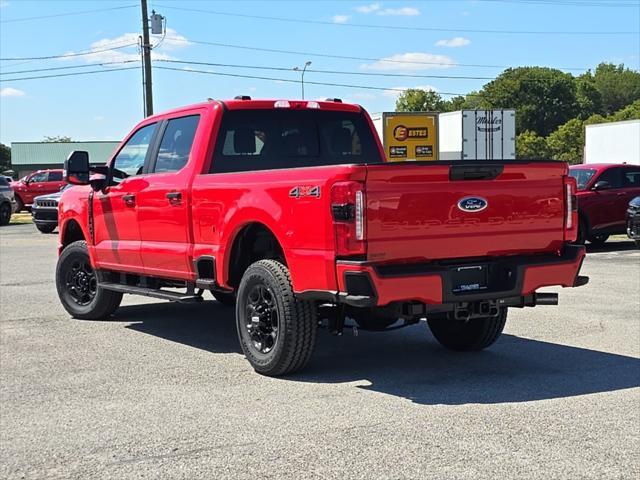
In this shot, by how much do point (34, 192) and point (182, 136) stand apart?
29846 mm

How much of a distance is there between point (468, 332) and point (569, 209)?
1.45 metres

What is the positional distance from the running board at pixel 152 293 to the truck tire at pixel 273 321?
826mm

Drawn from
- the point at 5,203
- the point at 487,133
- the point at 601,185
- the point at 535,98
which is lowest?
the point at 5,203

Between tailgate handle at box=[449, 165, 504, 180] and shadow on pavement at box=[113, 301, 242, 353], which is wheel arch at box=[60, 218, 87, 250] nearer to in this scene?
shadow on pavement at box=[113, 301, 242, 353]

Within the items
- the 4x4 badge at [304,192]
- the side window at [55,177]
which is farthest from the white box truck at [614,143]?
the 4x4 badge at [304,192]

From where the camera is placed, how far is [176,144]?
7.71m

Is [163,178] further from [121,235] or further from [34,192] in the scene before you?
[34,192]

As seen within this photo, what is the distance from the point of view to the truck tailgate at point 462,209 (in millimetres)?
5574

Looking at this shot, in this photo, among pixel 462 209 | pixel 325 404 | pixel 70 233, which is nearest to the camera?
pixel 325 404

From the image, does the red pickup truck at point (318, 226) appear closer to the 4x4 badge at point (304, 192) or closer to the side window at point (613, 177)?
the 4x4 badge at point (304, 192)

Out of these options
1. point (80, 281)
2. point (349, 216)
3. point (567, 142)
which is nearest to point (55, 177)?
point (80, 281)

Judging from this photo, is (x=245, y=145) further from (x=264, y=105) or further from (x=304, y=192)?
(x=304, y=192)

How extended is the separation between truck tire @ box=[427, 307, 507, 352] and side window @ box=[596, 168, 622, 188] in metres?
10.2

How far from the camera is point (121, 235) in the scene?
8375mm
